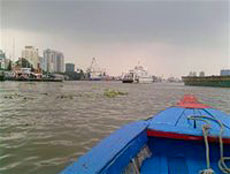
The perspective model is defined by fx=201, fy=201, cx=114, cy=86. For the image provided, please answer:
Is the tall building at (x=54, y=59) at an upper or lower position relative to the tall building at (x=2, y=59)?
upper

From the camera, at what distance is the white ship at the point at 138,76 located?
88.1m

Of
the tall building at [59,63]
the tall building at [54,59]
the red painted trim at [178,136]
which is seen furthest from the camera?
the tall building at [59,63]

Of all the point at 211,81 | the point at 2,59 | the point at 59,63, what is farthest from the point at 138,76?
the point at 59,63

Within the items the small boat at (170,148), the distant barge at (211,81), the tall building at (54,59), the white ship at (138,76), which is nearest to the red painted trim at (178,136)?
the small boat at (170,148)

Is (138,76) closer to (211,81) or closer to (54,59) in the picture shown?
(211,81)

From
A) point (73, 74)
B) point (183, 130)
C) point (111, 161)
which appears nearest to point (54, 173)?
point (111, 161)

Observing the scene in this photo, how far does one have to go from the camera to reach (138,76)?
313 ft

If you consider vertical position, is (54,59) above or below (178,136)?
above

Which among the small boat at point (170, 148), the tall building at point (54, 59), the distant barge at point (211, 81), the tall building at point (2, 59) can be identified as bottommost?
the small boat at point (170, 148)

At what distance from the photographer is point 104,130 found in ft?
19.1

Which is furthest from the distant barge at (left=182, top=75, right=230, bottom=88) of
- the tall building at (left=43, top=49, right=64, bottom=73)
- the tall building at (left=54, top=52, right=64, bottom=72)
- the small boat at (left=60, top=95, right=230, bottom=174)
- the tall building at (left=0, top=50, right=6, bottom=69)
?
the tall building at (left=54, top=52, right=64, bottom=72)

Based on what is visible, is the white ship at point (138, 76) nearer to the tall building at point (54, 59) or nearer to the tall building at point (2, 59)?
the tall building at point (2, 59)

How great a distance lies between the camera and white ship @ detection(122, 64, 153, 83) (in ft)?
289

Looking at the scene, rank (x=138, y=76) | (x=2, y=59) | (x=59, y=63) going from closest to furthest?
(x=2, y=59) → (x=138, y=76) → (x=59, y=63)
